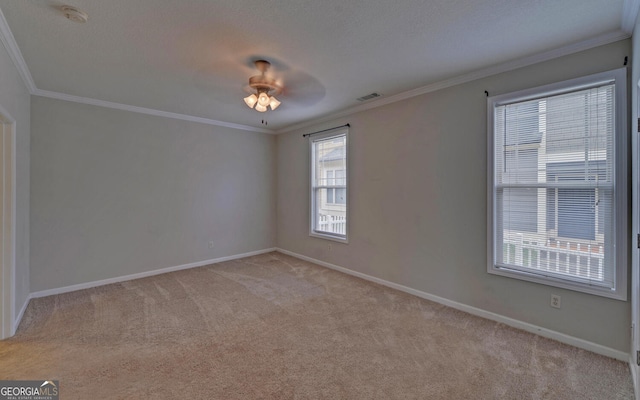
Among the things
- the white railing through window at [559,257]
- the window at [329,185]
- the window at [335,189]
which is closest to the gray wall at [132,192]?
the window at [329,185]

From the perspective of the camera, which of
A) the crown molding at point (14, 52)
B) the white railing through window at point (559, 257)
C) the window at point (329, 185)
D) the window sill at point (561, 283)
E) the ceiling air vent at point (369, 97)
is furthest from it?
the window at point (329, 185)

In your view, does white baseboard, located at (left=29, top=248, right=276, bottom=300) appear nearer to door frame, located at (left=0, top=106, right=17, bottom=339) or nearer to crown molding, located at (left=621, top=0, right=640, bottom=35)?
door frame, located at (left=0, top=106, right=17, bottom=339)

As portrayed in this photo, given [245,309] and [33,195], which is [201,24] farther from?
[33,195]

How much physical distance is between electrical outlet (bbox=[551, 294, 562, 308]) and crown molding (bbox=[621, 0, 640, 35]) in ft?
7.30

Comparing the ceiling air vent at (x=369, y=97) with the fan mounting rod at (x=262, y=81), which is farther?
the ceiling air vent at (x=369, y=97)

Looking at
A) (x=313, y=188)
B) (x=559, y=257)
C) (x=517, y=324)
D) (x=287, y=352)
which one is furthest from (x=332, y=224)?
(x=559, y=257)

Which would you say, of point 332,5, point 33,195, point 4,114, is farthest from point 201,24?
point 33,195

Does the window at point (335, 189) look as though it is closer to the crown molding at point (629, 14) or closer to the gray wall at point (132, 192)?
the gray wall at point (132, 192)

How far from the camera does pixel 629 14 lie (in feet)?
6.46

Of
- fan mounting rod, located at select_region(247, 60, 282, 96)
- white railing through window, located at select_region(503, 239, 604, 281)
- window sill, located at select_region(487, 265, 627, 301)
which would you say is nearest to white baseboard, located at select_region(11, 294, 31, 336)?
fan mounting rod, located at select_region(247, 60, 282, 96)

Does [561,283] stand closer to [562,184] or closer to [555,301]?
[555,301]

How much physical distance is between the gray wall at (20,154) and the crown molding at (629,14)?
15.3 feet

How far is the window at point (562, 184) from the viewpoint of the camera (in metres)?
2.26

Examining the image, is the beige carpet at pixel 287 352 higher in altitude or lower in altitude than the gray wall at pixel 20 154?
lower
